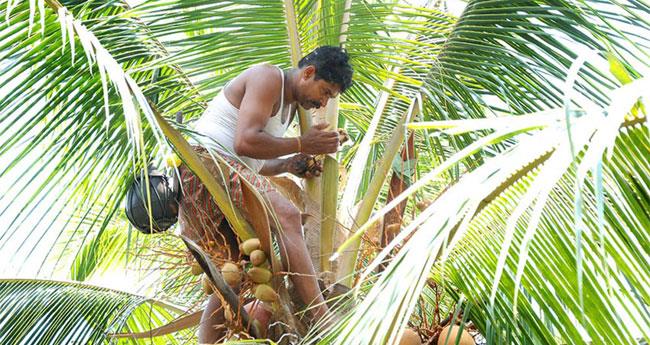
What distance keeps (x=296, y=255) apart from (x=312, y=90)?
61 cm

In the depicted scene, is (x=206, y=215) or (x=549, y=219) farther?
(x=206, y=215)

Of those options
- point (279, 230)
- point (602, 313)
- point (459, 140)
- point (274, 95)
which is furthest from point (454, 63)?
point (602, 313)

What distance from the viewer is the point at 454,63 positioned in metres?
3.88

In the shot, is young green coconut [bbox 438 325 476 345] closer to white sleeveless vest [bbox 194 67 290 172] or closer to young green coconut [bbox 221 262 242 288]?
young green coconut [bbox 221 262 242 288]

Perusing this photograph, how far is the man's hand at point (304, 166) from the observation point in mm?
3695

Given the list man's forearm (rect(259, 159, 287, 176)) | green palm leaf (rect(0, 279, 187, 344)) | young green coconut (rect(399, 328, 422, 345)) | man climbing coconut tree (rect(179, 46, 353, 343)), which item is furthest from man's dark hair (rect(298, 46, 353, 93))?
green palm leaf (rect(0, 279, 187, 344))

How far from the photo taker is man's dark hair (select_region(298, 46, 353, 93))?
12.1 ft

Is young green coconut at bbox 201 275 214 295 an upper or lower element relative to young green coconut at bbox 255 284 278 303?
lower

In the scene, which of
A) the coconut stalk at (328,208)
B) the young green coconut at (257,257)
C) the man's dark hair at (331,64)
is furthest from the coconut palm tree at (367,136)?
the man's dark hair at (331,64)

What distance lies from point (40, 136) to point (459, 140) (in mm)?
1442

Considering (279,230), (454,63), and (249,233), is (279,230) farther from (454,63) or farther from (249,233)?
(454,63)

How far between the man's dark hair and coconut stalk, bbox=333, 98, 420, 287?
10.0 inches

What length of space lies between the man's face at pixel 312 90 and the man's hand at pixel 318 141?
0.19 meters

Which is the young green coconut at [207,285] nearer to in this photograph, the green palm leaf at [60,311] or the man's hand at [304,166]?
the man's hand at [304,166]
